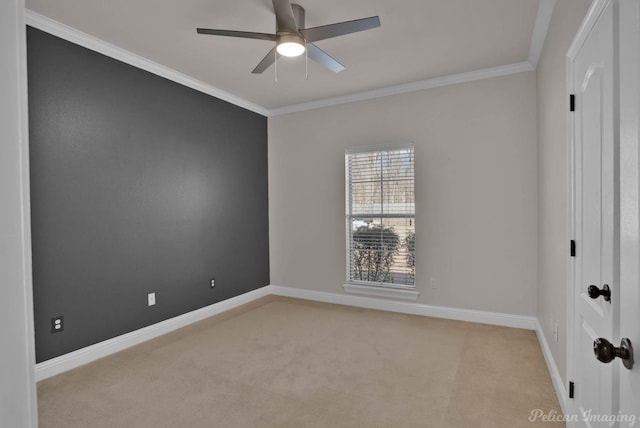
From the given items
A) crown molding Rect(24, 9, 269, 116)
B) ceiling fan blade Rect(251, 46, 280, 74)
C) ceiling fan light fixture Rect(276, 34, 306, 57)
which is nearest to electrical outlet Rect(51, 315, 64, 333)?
crown molding Rect(24, 9, 269, 116)

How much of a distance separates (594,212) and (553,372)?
5.26ft

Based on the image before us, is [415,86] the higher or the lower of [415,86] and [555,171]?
the higher

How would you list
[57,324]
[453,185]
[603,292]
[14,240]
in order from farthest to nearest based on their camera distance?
[453,185] → [57,324] → [603,292] → [14,240]

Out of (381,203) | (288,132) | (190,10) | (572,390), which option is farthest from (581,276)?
(288,132)

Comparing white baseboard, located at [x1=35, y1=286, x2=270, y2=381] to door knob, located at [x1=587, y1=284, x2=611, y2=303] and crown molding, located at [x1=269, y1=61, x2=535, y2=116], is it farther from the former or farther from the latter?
door knob, located at [x1=587, y1=284, x2=611, y2=303]

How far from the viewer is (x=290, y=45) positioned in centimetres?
244

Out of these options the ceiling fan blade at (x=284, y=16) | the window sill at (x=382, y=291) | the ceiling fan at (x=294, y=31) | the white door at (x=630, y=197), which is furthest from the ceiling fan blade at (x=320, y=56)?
the window sill at (x=382, y=291)

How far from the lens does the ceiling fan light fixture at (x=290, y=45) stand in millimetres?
2379

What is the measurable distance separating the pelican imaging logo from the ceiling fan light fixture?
250 centimetres

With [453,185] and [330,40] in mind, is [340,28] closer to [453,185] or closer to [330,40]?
[330,40]

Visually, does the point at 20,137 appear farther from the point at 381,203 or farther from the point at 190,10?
the point at 381,203

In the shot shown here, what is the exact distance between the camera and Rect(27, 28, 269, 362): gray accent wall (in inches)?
107

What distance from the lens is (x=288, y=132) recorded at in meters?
5.06

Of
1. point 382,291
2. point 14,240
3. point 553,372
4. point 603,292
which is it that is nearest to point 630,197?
point 603,292
